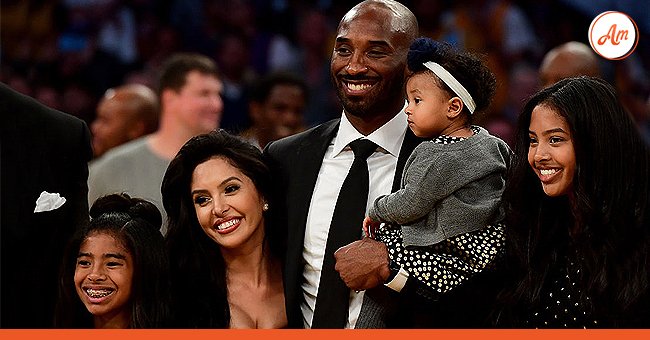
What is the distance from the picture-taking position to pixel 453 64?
3152 millimetres

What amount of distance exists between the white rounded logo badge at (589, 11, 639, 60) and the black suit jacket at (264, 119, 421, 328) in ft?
1.84

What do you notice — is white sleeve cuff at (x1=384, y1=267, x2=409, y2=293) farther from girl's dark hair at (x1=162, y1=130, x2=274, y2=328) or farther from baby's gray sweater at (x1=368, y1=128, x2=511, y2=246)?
girl's dark hair at (x1=162, y1=130, x2=274, y2=328)

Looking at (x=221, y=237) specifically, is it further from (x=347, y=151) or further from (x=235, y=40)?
(x=235, y=40)

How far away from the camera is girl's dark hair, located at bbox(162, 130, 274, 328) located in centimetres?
336

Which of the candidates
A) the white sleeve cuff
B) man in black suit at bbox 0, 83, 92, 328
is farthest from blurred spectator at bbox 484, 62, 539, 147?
man in black suit at bbox 0, 83, 92, 328

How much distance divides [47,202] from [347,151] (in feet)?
2.76

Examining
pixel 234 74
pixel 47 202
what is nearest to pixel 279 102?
pixel 234 74

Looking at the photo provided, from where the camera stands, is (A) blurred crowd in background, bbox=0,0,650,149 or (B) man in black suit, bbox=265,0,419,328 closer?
(B) man in black suit, bbox=265,0,419,328

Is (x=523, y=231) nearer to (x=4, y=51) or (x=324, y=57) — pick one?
(x=324, y=57)

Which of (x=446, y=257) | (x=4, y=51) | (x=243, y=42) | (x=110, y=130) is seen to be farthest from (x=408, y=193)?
(x=4, y=51)

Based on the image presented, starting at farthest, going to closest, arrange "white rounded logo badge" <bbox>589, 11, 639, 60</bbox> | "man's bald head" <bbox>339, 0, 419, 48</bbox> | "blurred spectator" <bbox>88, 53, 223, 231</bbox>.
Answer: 1. "blurred spectator" <bbox>88, 53, 223, 231</bbox>
2. "man's bald head" <bbox>339, 0, 419, 48</bbox>
3. "white rounded logo badge" <bbox>589, 11, 639, 60</bbox>

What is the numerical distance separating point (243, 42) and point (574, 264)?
148 inches

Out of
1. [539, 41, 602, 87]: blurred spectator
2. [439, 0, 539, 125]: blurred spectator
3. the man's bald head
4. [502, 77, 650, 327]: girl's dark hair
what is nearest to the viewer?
[502, 77, 650, 327]: girl's dark hair

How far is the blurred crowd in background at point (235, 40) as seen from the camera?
6016mm
